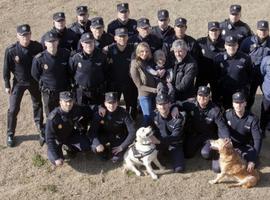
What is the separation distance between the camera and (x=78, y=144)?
10.1 metres

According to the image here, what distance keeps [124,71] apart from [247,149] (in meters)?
2.66

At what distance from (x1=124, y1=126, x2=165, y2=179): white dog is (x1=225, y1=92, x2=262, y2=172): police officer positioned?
4.74ft

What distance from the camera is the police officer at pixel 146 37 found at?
34.8ft

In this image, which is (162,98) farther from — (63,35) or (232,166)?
(63,35)

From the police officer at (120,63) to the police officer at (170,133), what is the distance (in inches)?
39.8

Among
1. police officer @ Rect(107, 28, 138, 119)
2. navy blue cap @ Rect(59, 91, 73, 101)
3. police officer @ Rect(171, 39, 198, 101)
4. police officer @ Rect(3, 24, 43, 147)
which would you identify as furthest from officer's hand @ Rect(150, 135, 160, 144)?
police officer @ Rect(3, 24, 43, 147)

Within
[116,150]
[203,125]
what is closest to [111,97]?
[116,150]

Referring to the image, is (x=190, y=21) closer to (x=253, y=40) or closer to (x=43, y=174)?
(x=253, y=40)

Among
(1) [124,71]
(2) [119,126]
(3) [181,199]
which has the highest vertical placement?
(1) [124,71]

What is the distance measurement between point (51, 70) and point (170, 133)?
7.94 ft

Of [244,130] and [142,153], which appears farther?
[244,130]

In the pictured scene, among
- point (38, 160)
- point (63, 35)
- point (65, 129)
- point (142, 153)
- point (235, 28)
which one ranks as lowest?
point (38, 160)

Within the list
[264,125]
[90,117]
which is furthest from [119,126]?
[264,125]

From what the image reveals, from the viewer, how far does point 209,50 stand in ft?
34.8
